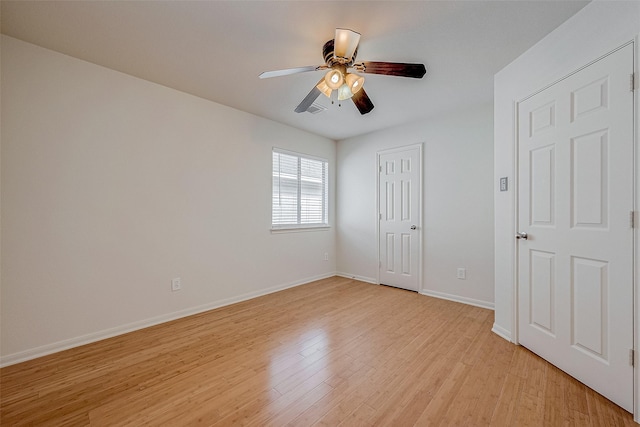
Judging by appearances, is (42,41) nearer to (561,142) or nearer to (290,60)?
(290,60)

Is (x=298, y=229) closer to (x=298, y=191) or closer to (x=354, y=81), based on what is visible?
(x=298, y=191)

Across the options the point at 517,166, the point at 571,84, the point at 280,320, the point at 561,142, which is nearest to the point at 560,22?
the point at 571,84

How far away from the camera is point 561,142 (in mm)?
1943

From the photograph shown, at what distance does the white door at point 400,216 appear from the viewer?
155 inches

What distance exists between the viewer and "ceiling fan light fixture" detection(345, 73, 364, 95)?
2.00 m

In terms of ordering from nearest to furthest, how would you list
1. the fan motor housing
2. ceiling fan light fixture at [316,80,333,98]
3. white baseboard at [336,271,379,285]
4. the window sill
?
Result: the fan motor housing < ceiling fan light fixture at [316,80,333,98] < the window sill < white baseboard at [336,271,379,285]

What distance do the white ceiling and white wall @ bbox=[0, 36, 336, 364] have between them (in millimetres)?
338

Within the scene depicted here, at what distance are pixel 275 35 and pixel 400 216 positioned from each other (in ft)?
9.81

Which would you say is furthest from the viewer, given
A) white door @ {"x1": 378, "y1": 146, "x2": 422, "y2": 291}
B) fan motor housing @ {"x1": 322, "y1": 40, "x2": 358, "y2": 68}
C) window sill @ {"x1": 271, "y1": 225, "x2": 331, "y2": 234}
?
window sill @ {"x1": 271, "y1": 225, "x2": 331, "y2": 234}

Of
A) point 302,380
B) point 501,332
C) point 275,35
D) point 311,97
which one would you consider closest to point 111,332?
point 302,380

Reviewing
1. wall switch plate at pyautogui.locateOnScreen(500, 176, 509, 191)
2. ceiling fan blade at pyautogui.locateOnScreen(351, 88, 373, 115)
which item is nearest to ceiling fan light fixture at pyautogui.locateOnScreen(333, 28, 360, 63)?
ceiling fan blade at pyautogui.locateOnScreen(351, 88, 373, 115)

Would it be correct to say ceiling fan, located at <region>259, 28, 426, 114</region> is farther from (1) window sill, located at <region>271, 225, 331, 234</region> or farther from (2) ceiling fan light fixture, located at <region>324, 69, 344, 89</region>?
(1) window sill, located at <region>271, 225, 331, 234</region>

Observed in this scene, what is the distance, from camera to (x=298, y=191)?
4.40m

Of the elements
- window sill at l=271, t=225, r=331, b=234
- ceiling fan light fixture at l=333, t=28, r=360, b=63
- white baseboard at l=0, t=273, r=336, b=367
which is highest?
ceiling fan light fixture at l=333, t=28, r=360, b=63
